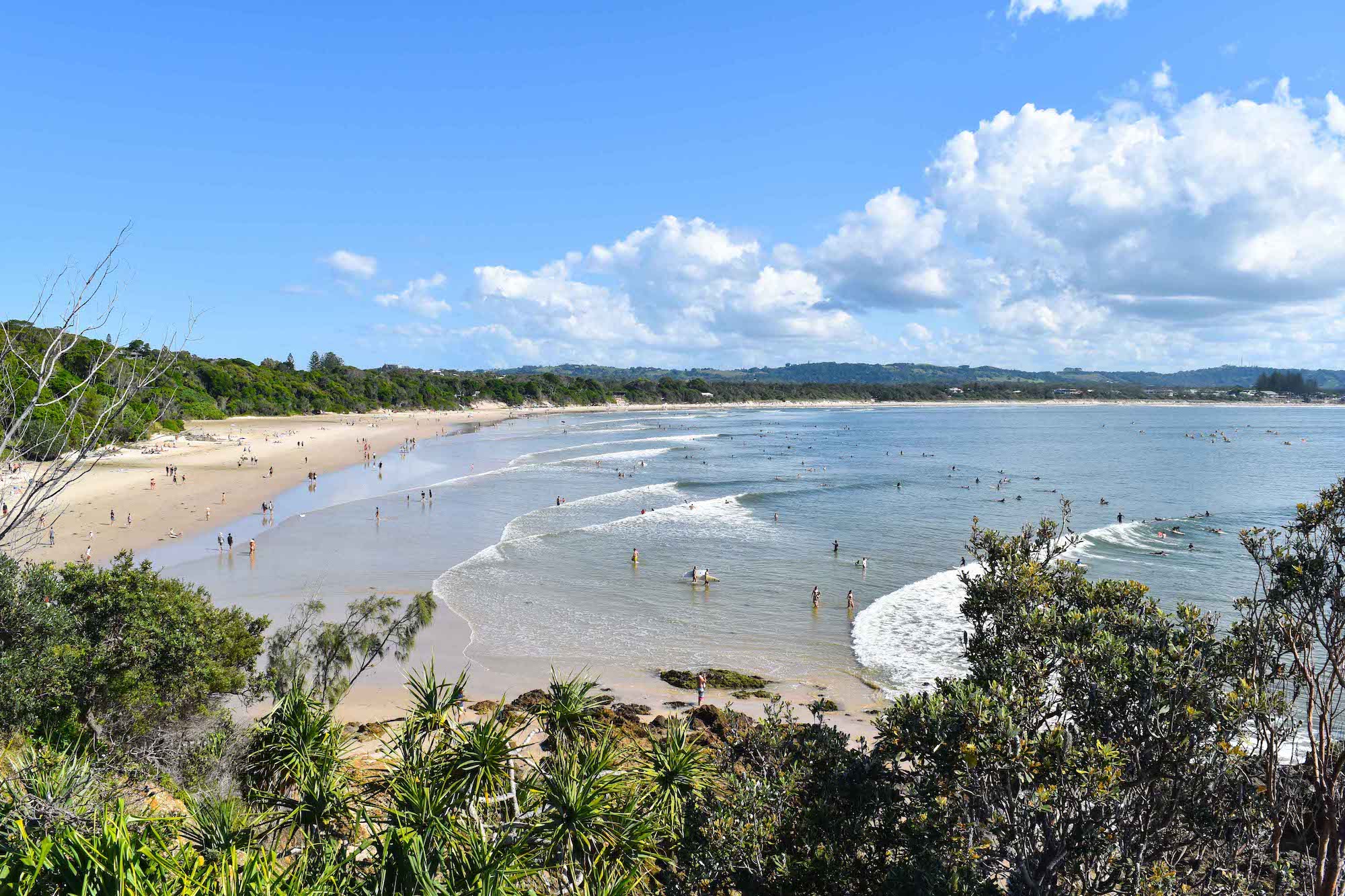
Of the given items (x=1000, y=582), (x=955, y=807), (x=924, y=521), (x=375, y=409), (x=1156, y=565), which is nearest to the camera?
(x=955, y=807)

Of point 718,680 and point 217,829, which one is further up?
point 217,829

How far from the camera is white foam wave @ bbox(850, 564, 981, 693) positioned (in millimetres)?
21797

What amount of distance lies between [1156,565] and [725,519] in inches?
822

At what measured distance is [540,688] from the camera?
65.0ft

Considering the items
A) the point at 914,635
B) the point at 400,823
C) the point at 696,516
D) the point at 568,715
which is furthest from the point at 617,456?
the point at 400,823

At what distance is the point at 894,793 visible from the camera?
24.2 ft

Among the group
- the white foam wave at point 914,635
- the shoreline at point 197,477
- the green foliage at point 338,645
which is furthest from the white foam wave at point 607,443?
the green foliage at point 338,645

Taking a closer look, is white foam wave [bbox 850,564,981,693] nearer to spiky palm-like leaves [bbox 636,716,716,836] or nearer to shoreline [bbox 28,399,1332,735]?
shoreline [bbox 28,399,1332,735]

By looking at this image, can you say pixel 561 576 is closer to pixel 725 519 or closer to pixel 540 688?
pixel 540 688

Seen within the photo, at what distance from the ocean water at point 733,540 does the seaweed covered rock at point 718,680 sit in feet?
3.18

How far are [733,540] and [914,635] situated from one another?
47.8 feet

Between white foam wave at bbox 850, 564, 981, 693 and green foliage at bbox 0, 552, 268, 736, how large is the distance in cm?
1593

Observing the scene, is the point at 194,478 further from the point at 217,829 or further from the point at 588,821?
the point at 588,821

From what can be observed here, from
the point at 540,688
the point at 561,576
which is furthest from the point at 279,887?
the point at 561,576
